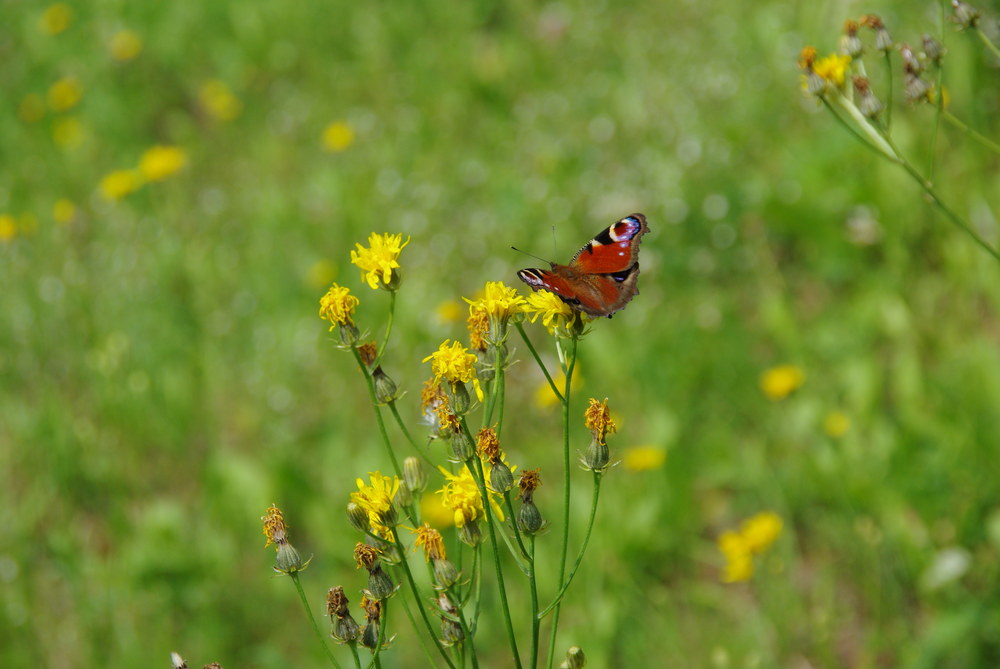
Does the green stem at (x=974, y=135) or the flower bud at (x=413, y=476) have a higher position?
the green stem at (x=974, y=135)

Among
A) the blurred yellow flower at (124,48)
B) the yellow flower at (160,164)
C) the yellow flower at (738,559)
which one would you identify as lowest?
the yellow flower at (738,559)

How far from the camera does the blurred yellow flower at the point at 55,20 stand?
6.76 meters

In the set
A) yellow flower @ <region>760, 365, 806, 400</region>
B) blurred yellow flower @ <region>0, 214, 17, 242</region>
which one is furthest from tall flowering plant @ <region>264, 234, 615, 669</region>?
blurred yellow flower @ <region>0, 214, 17, 242</region>

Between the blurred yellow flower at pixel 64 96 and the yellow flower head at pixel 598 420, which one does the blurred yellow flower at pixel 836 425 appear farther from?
the blurred yellow flower at pixel 64 96

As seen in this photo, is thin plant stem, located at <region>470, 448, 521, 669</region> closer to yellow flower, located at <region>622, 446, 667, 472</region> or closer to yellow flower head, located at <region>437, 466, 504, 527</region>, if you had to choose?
yellow flower head, located at <region>437, 466, 504, 527</region>

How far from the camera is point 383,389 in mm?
1481

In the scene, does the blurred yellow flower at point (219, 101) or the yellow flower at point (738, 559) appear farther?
the blurred yellow flower at point (219, 101)

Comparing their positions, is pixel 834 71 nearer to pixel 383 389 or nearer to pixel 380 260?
pixel 380 260

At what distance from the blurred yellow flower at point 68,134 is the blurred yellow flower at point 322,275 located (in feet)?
6.99

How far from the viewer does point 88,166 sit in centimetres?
568

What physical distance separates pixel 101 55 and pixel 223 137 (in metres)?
1.41

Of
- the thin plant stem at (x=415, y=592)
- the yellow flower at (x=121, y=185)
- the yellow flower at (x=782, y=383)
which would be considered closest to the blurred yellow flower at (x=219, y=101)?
the yellow flower at (x=121, y=185)

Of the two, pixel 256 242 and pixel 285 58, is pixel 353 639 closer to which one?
pixel 256 242

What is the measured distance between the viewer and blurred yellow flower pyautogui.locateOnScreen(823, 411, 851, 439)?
3.04 metres
